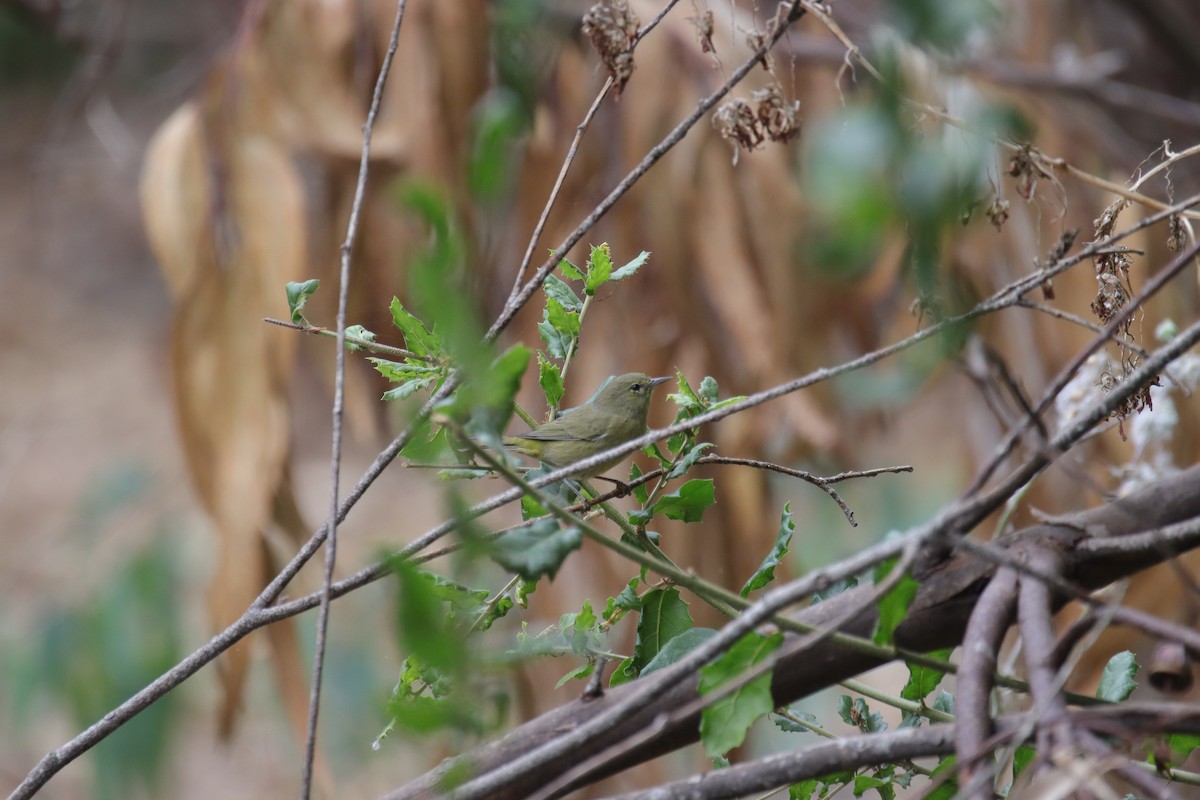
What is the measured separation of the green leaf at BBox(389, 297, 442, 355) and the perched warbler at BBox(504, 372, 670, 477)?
1.08m

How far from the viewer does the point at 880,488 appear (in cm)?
585

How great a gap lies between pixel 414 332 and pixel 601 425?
3.98 feet

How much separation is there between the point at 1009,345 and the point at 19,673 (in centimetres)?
506

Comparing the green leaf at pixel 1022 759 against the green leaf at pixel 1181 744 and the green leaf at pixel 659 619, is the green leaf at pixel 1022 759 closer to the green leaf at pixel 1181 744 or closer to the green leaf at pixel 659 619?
the green leaf at pixel 1181 744

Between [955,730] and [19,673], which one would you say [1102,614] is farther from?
[19,673]

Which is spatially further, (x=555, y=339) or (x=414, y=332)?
(x=555, y=339)

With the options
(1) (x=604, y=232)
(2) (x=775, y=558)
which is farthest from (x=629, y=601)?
(1) (x=604, y=232)

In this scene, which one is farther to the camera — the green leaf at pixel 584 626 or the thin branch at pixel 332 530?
the green leaf at pixel 584 626

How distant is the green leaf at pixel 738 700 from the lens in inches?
37.6

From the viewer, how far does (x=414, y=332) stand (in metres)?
1.13

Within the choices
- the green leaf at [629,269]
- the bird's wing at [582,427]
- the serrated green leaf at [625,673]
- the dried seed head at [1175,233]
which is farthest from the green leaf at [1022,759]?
the bird's wing at [582,427]

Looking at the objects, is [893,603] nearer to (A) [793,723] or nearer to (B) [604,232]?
(A) [793,723]

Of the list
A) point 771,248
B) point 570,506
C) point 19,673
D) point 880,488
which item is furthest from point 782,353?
point 19,673

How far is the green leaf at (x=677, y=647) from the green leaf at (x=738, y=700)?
18cm
